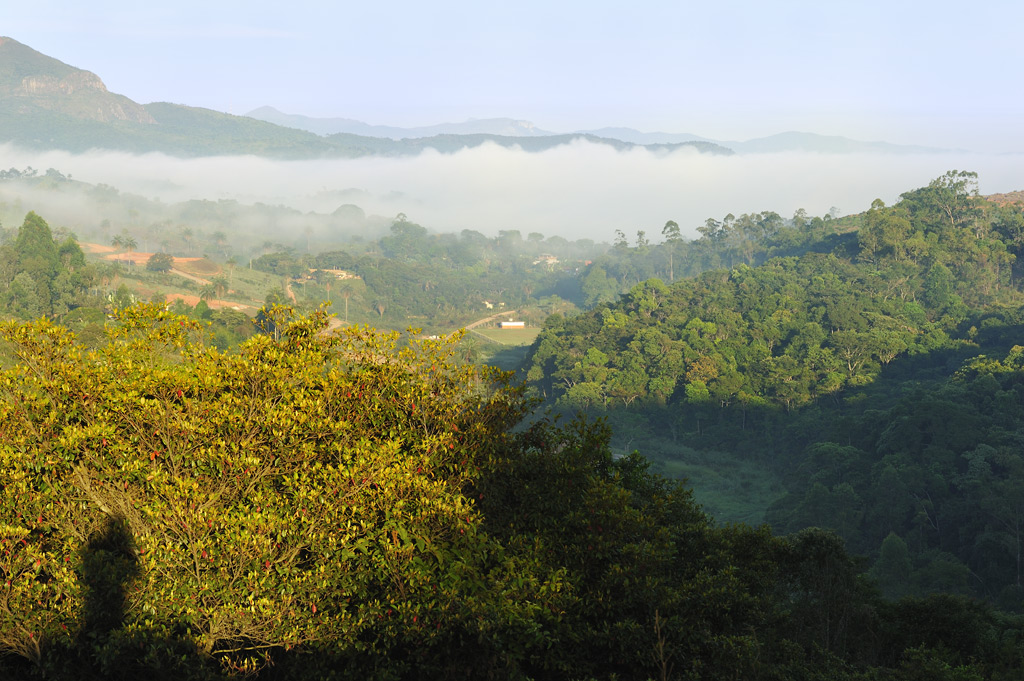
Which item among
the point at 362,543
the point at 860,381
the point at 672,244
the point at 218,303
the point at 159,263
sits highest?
the point at 672,244

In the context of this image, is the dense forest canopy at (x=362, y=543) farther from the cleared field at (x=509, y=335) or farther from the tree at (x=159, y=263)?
the tree at (x=159, y=263)

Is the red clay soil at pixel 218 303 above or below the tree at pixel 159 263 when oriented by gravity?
below

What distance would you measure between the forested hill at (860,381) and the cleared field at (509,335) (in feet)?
72.8

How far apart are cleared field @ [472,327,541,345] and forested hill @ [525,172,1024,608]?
22.2m

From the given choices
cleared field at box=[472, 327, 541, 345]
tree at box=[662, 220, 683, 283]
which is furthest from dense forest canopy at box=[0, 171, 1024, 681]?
tree at box=[662, 220, 683, 283]

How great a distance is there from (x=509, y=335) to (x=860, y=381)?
52.8 meters

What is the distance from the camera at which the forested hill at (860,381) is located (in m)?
33.6

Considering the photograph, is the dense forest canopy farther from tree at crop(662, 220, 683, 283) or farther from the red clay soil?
tree at crop(662, 220, 683, 283)

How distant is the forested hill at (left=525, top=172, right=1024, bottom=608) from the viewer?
3362 centimetres

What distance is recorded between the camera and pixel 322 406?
11.2 m

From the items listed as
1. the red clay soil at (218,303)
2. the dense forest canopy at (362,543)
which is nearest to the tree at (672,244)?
the red clay soil at (218,303)

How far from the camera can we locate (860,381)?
171 ft

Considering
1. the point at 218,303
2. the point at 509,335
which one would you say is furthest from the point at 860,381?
the point at 218,303

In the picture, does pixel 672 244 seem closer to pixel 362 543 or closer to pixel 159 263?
pixel 159 263
